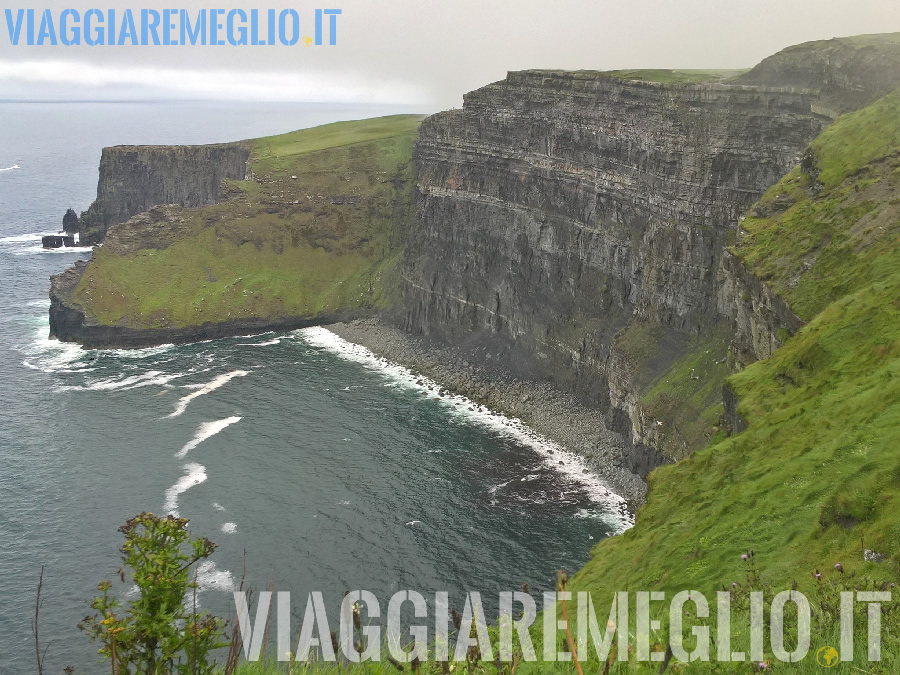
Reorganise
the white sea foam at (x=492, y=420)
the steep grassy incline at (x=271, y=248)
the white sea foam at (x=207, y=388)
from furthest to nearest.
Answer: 1. the steep grassy incline at (x=271, y=248)
2. the white sea foam at (x=207, y=388)
3. the white sea foam at (x=492, y=420)

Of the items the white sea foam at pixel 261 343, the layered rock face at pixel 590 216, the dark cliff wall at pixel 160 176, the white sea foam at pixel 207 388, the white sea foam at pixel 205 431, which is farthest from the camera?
the dark cliff wall at pixel 160 176

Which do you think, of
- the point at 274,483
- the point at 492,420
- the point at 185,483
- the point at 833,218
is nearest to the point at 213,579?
the point at 274,483

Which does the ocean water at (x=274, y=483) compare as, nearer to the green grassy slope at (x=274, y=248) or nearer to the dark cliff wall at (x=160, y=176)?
the green grassy slope at (x=274, y=248)

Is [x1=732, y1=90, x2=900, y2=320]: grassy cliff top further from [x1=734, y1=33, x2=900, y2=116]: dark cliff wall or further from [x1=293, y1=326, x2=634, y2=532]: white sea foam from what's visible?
[x1=293, y1=326, x2=634, y2=532]: white sea foam

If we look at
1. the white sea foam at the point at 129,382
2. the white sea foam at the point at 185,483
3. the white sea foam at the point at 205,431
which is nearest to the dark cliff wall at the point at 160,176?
the white sea foam at the point at 129,382

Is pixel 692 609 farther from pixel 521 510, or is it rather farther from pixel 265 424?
pixel 265 424

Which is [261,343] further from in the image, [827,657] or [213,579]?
[827,657]
